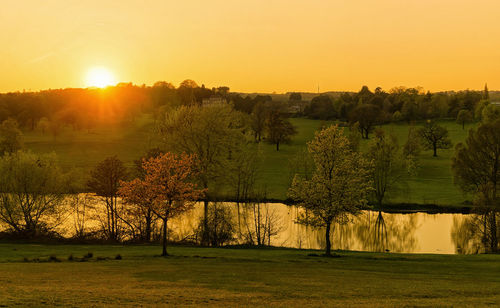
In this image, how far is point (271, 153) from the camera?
122750 mm

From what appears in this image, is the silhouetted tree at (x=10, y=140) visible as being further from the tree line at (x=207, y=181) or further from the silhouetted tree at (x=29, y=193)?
the silhouetted tree at (x=29, y=193)

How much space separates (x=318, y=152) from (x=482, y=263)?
1741cm

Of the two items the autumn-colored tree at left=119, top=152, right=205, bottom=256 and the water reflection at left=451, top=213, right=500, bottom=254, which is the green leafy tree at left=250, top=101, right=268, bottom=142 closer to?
the water reflection at left=451, top=213, right=500, bottom=254

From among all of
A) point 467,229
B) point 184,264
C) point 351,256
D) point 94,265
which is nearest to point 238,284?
point 184,264

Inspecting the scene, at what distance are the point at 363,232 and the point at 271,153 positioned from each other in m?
61.3

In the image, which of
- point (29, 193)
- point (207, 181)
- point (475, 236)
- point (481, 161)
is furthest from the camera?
point (207, 181)

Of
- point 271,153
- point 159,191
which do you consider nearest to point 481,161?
point 159,191

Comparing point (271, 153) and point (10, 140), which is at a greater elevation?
point (10, 140)

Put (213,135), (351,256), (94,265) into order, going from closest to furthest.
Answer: (94,265) → (351,256) → (213,135)

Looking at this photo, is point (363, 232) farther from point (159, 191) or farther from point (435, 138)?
point (435, 138)

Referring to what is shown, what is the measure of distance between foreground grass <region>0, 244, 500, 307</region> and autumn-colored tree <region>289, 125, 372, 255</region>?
186 inches

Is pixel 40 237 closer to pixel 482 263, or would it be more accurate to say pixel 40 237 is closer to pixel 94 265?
pixel 94 265

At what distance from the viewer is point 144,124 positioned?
6875 inches

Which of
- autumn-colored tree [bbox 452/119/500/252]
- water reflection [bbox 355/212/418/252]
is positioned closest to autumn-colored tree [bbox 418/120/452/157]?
water reflection [bbox 355/212/418/252]
